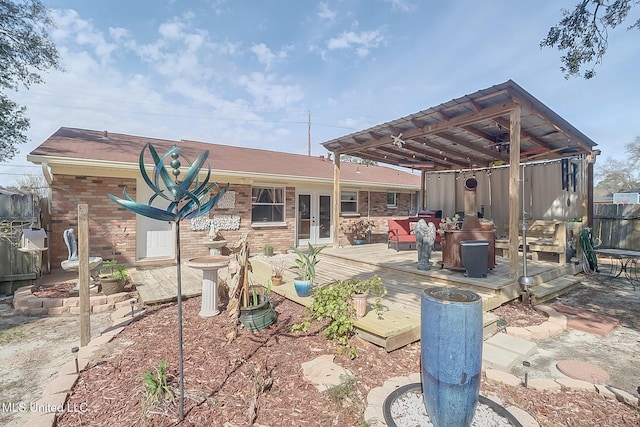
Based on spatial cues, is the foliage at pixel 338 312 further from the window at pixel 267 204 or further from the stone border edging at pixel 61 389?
the window at pixel 267 204

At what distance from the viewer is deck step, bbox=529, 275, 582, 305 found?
4941 millimetres

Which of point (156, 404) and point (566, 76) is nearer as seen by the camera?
point (156, 404)

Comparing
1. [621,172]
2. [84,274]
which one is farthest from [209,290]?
[621,172]

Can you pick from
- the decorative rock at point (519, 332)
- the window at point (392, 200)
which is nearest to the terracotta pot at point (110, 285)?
the decorative rock at point (519, 332)

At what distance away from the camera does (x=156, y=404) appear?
2.23 m

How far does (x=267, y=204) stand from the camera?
9.43m

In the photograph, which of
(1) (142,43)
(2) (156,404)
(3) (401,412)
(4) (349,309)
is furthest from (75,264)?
(1) (142,43)

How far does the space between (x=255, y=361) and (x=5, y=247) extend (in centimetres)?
593

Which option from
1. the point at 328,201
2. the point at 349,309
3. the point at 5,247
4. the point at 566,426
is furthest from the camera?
the point at 328,201

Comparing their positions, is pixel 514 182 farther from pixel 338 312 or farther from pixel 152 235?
pixel 152 235

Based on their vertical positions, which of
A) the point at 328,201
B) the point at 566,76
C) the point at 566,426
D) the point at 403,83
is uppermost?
the point at 403,83

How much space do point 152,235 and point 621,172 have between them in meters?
46.1

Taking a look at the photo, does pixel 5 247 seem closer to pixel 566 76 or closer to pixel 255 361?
pixel 255 361

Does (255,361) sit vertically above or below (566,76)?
below
